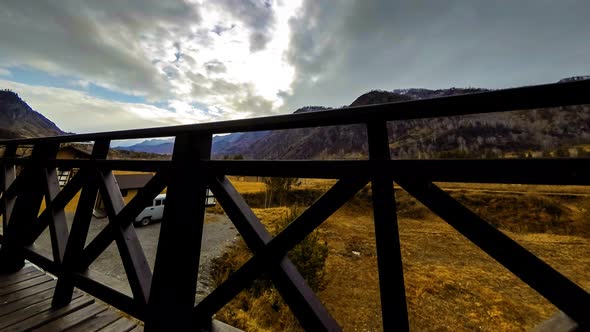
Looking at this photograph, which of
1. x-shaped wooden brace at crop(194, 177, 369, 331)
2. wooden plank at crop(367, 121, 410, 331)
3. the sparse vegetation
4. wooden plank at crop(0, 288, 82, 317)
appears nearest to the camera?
wooden plank at crop(367, 121, 410, 331)

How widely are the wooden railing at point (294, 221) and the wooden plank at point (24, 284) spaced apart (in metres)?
0.41

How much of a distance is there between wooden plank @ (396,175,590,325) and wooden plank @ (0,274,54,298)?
13.6 ft

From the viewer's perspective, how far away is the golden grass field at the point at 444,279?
6.72 metres

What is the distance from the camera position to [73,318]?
7.18 feet

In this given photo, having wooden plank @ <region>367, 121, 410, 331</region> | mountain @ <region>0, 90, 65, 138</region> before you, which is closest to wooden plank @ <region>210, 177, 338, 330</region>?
wooden plank @ <region>367, 121, 410, 331</region>

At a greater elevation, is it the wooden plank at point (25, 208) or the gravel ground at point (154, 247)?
the wooden plank at point (25, 208)

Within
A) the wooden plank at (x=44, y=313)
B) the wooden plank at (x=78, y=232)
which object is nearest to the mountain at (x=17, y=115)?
the wooden plank at (x=44, y=313)

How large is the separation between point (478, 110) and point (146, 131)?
7.35 ft

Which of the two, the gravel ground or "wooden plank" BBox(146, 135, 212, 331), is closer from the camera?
"wooden plank" BBox(146, 135, 212, 331)

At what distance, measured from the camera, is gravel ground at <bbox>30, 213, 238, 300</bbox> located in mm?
8391

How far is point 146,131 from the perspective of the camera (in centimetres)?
197

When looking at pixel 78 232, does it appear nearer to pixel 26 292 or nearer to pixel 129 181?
pixel 26 292

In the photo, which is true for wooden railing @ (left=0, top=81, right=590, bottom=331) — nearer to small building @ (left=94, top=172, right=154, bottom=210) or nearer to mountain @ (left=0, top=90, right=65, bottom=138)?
small building @ (left=94, top=172, right=154, bottom=210)

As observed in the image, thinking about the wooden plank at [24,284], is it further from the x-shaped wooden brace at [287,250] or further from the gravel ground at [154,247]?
the x-shaped wooden brace at [287,250]
